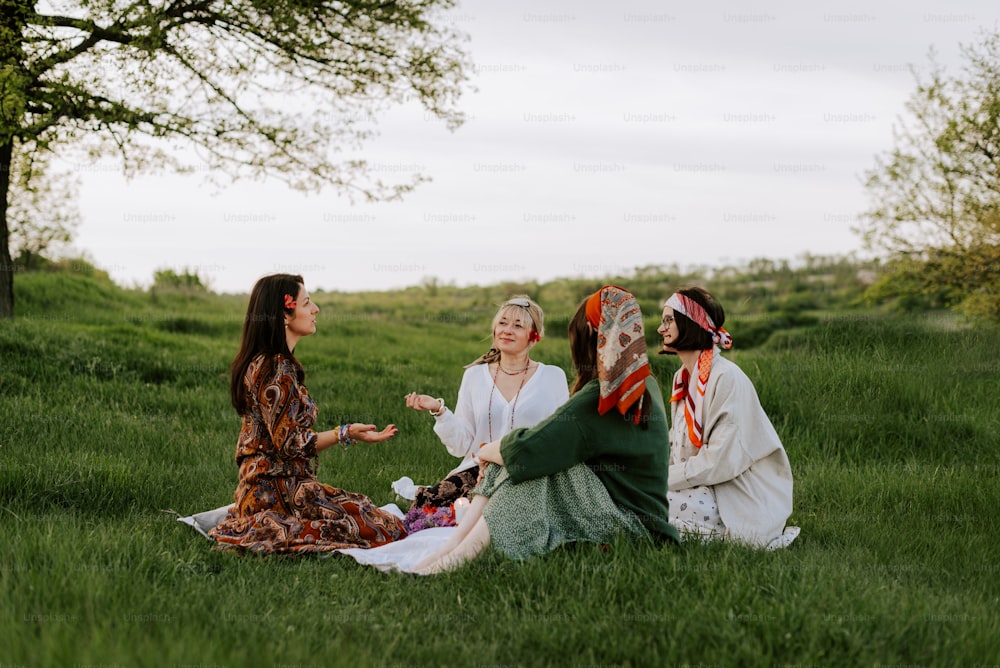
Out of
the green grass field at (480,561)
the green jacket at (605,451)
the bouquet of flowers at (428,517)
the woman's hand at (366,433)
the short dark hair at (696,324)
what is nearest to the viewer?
the green grass field at (480,561)

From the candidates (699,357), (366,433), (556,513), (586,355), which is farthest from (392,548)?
(699,357)

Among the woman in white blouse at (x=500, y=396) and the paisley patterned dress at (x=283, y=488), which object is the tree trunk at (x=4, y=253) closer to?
→ the paisley patterned dress at (x=283, y=488)

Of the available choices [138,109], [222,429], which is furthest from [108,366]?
[138,109]

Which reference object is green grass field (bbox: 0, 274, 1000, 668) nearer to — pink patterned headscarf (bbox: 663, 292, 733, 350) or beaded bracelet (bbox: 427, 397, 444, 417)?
beaded bracelet (bbox: 427, 397, 444, 417)

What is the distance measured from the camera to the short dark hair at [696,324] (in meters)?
5.94

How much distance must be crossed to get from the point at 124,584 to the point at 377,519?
1872 mm

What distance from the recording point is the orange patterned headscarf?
15.7 ft

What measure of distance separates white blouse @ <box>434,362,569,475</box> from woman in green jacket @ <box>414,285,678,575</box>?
46.4 inches

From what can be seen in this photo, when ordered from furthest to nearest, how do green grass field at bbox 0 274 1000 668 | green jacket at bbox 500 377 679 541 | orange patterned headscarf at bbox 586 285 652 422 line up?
green jacket at bbox 500 377 679 541 → orange patterned headscarf at bbox 586 285 652 422 → green grass field at bbox 0 274 1000 668

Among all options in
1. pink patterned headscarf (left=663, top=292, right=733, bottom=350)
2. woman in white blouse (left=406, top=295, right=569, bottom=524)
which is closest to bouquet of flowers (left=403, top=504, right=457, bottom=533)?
woman in white blouse (left=406, top=295, right=569, bottom=524)

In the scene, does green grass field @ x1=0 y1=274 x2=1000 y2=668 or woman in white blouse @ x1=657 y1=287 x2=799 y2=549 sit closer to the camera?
green grass field @ x1=0 y1=274 x2=1000 y2=668

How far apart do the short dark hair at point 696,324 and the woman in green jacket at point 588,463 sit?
0.87 m

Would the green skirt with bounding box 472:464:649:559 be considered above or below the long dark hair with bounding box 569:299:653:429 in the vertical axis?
below

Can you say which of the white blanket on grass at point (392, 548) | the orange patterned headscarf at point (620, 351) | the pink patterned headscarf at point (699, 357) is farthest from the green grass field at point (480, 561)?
the pink patterned headscarf at point (699, 357)
